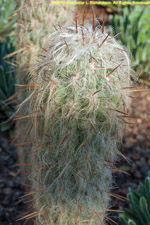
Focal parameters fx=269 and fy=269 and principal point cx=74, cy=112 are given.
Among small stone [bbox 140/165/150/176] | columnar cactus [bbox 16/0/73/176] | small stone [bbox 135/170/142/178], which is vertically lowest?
small stone [bbox 135/170/142/178]

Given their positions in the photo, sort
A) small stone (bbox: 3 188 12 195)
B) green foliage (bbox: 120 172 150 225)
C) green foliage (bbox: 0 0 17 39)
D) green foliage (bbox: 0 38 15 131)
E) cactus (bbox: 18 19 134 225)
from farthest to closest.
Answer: green foliage (bbox: 0 0 17 39) < green foliage (bbox: 0 38 15 131) < small stone (bbox: 3 188 12 195) < green foliage (bbox: 120 172 150 225) < cactus (bbox: 18 19 134 225)

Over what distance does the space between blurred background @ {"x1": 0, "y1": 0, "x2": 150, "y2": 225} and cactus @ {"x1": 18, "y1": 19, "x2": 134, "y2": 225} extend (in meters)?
0.72

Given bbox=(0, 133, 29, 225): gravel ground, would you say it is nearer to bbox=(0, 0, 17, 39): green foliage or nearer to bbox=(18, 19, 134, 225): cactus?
bbox=(18, 19, 134, 225): cactus

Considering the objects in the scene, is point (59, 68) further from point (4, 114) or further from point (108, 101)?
point (4, 114)

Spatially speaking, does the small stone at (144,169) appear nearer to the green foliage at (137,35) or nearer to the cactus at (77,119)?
the green foliage at (137,35)

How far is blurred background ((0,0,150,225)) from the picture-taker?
7.49 ft

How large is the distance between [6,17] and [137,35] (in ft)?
7.63

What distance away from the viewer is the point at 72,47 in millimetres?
1289

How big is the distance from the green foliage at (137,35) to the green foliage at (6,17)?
5.84 feet

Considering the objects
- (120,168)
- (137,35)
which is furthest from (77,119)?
(137,35)

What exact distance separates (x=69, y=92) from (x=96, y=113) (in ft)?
0.54

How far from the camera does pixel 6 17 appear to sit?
4.59 meters

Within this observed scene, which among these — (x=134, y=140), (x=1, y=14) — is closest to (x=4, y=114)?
(x=134, y=140)

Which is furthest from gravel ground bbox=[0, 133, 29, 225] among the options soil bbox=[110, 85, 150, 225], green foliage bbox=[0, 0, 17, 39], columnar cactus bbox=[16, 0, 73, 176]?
green foliage bbox=[0, 0, 17, 39]
